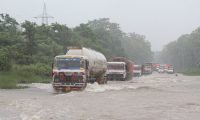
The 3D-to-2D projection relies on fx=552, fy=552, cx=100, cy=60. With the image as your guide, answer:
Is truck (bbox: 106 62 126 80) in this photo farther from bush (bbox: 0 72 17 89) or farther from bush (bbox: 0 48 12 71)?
bush (bbox: 0 72 17 89)

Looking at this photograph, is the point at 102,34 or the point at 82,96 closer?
the point at 82,96

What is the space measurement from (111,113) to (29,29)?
44283mm

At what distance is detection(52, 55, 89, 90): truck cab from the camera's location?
34688mm

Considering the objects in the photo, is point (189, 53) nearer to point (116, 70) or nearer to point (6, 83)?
point (116, 70)

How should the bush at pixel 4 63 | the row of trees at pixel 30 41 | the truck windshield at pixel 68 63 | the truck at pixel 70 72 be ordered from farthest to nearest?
the row of trees at pixel 30 41 → the bush at pixel 4 63 → the truck windshield at pixel 68 63 → the truck at pixel 70 72

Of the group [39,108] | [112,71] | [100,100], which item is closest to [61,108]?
[39,108]

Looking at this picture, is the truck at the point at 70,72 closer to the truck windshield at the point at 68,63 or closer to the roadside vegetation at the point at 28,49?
the truck windshield at the point at 68,63

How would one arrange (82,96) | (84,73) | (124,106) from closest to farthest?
1. (124,106)
2. (82,96)
3. (84,73)

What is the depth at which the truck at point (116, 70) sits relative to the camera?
6094 cm

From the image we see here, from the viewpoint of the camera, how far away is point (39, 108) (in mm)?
23469

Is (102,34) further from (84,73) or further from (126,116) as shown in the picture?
(126,116)

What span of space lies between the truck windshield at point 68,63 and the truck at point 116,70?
25.2 m

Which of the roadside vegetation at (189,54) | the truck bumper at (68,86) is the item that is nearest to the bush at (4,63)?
the truck bumper at (68,86)

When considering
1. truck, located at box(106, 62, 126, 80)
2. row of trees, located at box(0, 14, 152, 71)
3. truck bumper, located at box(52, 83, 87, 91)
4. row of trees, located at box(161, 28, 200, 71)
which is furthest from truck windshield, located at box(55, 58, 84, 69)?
row of trees, located at box(161, 28, 200, 71)
